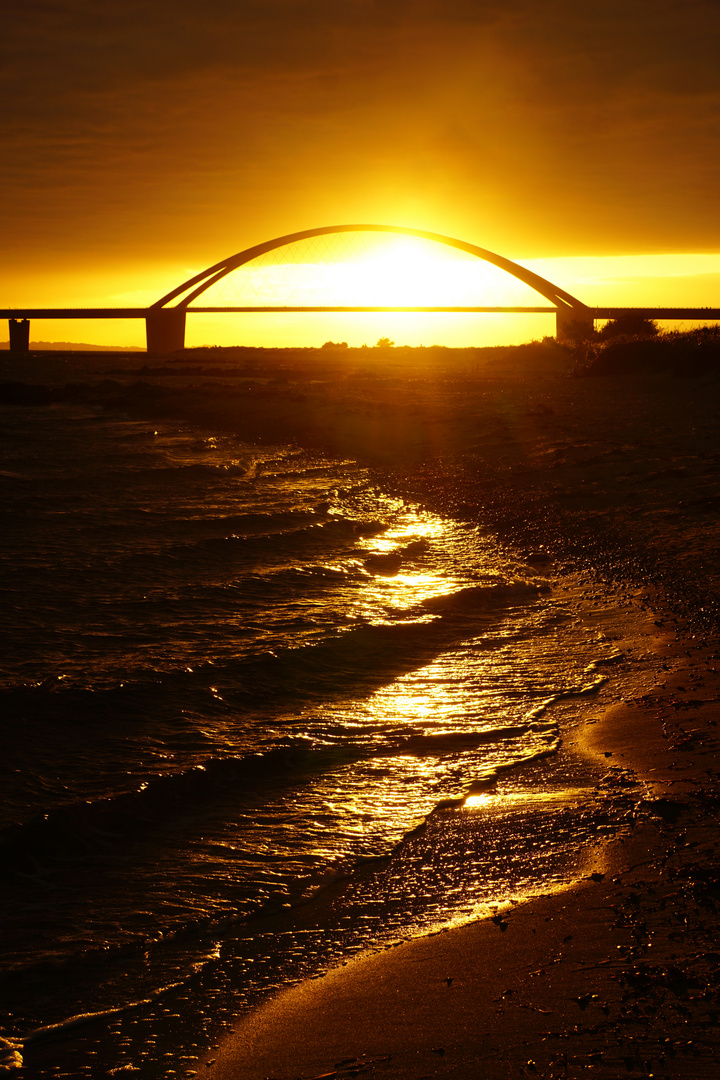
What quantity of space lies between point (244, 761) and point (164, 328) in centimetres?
10069

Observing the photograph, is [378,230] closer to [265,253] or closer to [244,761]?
[265,253]

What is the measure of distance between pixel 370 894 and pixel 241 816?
1.45 meters

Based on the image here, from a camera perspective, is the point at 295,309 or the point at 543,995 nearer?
the point at 543,995

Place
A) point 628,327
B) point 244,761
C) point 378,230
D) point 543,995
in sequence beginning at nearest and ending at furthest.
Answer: point 543,995, point 244,761, point 628,327, point 378,230

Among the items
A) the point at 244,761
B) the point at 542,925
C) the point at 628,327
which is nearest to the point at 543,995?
the point at 542,925

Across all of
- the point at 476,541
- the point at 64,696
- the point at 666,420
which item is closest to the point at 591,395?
the point at 666,420

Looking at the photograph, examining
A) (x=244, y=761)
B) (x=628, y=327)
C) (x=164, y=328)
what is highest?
(x=164, y=328)

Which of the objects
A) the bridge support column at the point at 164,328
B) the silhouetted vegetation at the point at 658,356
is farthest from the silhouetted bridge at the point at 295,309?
the silhouetted vegetation at the point at 658,356

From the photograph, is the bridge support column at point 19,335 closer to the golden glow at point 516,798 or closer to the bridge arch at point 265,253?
the bridge arch at point 265,253

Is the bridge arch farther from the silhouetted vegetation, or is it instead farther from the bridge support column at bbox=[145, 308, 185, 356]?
the silhouetted vegetation

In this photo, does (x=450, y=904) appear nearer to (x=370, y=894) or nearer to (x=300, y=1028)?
(x=370, y=894)

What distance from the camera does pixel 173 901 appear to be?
16.3 ft

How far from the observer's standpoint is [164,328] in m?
103

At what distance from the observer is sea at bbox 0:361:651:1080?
14.3 ft
